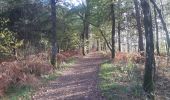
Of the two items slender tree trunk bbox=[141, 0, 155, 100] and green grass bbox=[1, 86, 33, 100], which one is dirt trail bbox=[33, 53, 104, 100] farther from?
slender tree trunk bbox=[141, 0, 155, 100]

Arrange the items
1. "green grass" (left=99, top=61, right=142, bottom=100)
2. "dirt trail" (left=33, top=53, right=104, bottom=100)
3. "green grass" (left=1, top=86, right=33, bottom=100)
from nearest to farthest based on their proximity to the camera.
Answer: "green grass" (left=99, top=61, right=142, bottom=100) < "green grass" (left=1, top=86, right=33, bottom=100) < "dirt trail" (left=33, top=53, right=104, bottom=100)

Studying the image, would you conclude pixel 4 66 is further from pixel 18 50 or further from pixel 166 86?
pixel 18 50

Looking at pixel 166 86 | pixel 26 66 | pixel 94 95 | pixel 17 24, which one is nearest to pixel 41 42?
pixel 17 24

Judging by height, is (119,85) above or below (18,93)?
above

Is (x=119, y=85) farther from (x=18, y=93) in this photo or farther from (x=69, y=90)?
(x=18, y=93)

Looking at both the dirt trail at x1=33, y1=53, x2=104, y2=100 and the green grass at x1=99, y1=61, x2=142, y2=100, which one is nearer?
the green grass at x1=99, y1=61, x2=142, y2=100

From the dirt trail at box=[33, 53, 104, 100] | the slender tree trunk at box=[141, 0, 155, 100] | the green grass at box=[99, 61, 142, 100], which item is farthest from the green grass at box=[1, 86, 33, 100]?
the slender tree trunk at box=[141, 0, 155, 100]

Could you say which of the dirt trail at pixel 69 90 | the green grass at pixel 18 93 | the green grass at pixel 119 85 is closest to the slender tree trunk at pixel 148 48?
the green grass at pixel 119 85

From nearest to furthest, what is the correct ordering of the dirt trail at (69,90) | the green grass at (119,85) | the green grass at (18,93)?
the green grass at (119,85) → the green grass at (18,93) → the dirt trail at (69,90)

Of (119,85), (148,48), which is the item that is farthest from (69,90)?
(148,48)

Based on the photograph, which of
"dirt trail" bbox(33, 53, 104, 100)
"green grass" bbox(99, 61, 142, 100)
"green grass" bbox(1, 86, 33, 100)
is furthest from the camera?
"dirt trail" bbox(33, 53, 104, 100)

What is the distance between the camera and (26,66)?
19688mm

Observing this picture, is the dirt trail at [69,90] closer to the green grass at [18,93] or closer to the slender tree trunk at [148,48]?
the green grass at [18,93]

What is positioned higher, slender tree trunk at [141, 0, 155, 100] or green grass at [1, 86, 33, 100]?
slender tree trunk at [141, 0, 155, 100]
